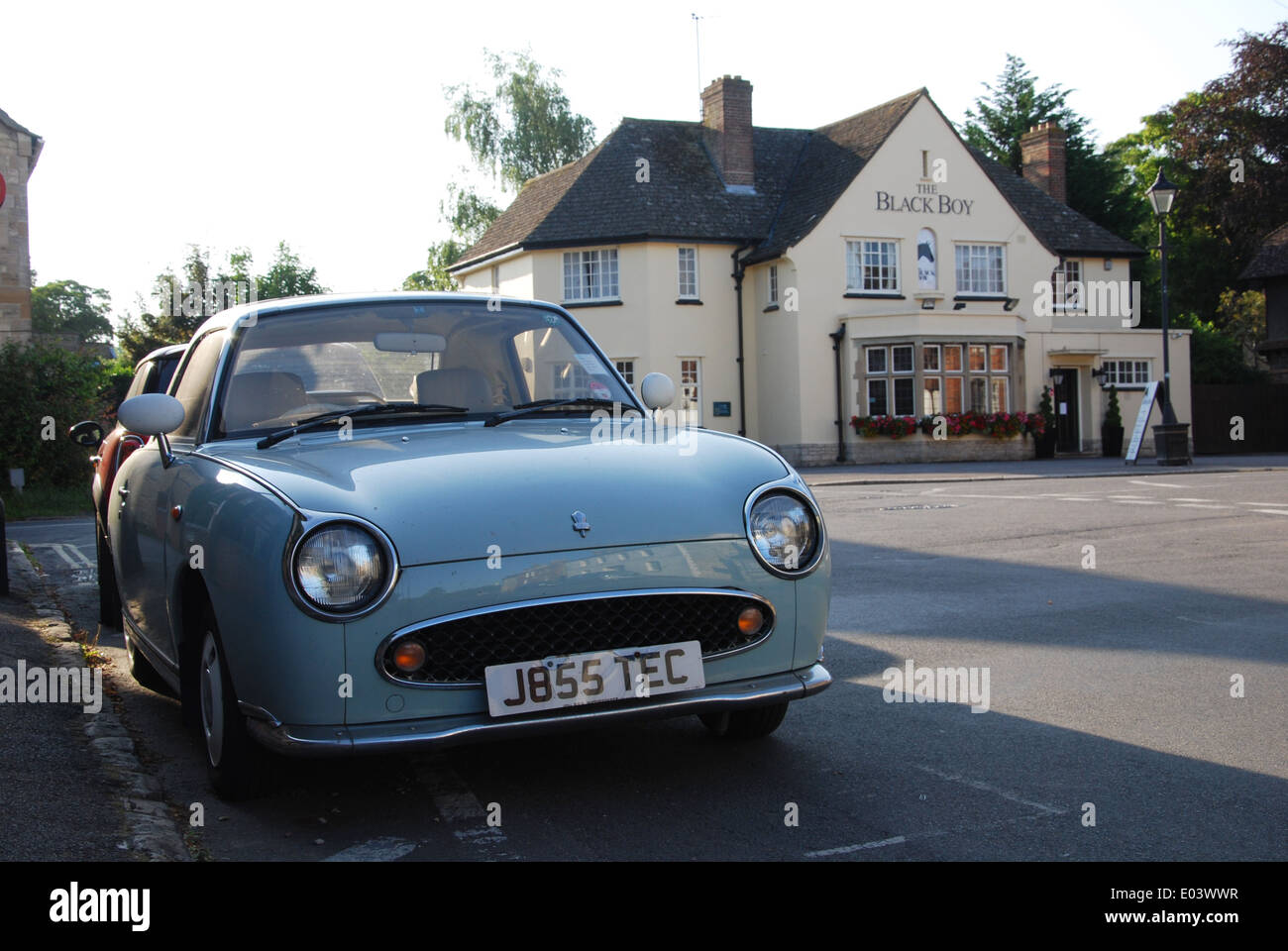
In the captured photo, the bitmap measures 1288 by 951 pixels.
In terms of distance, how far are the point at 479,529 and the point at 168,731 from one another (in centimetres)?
234

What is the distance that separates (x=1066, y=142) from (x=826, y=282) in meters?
21.5

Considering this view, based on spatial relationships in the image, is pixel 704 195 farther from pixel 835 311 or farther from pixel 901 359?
pixel 901 359

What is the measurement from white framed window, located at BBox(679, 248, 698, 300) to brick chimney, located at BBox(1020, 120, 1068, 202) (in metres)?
14.6

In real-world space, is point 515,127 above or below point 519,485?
above

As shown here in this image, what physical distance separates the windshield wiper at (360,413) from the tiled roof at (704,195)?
30034mm

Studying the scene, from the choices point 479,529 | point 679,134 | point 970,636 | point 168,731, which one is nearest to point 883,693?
point 970,636

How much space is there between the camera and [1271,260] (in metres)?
44.8

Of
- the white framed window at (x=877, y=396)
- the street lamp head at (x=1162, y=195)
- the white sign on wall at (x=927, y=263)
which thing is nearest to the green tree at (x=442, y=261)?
the white sign on wall at (x=927, y=263)

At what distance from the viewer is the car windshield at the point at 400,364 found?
5.00 meters

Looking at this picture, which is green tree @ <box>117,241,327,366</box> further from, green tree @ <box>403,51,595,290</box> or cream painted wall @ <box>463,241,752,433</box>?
cream painted wall @ <box>463,241,752,433</box>

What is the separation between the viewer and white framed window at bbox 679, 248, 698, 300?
35.6 meters

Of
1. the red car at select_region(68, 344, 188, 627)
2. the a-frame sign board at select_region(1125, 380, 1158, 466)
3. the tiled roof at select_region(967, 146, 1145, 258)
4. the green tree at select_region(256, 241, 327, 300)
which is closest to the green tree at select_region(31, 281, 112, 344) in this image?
the green tree at select_region(256, 241, 327, 300)

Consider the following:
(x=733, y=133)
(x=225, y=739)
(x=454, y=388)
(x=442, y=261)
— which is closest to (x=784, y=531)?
(x=454, y=388)
